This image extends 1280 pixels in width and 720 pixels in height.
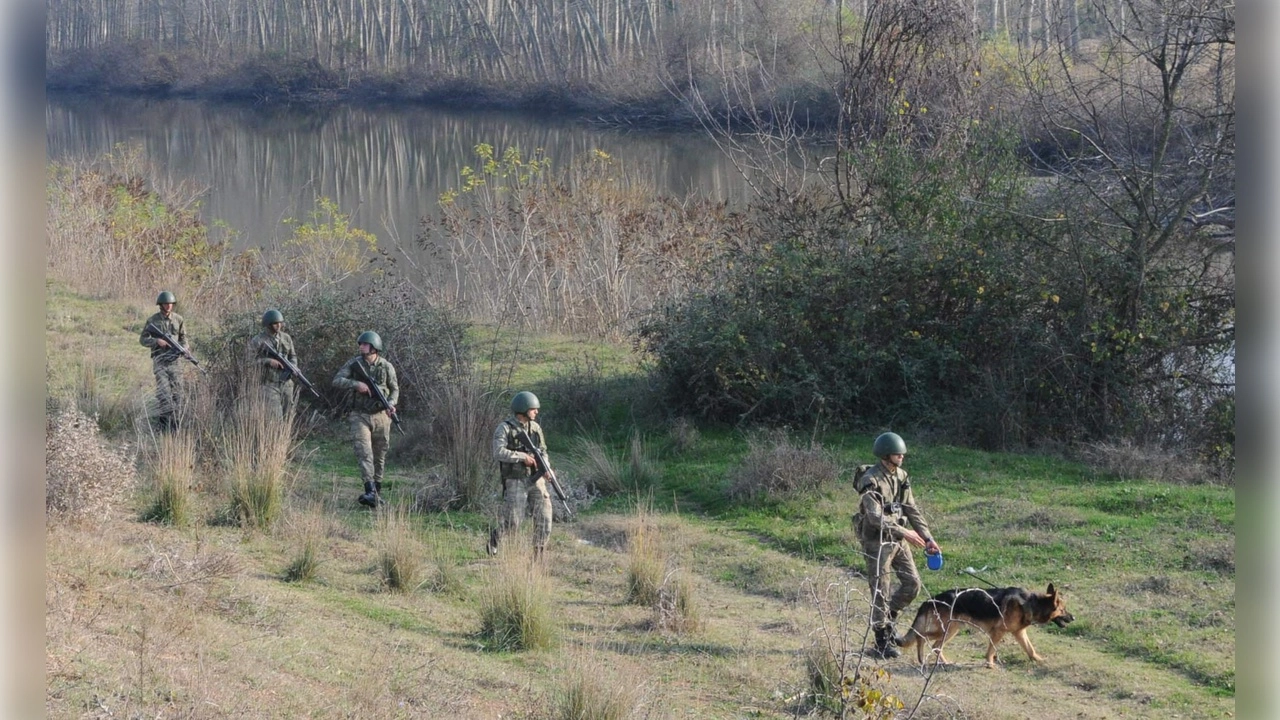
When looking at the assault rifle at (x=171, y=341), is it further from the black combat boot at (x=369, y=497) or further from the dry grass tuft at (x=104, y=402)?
the black combat boot at (x=369, y=497)

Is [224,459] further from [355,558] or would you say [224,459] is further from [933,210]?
[933,210]

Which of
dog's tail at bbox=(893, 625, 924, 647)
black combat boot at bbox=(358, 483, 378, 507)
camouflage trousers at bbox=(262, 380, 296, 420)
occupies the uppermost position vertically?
camouflage trousers at bbox=(262, 380, 296, 420)

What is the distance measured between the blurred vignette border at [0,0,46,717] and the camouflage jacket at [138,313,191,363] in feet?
40.5

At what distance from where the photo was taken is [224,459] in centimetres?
1160

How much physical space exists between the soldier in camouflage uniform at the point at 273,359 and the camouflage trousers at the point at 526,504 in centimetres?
433

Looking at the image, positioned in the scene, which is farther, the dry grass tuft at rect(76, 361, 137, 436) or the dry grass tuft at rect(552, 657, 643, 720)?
the dry grass tuft at rect(76, 361, 137, 436)

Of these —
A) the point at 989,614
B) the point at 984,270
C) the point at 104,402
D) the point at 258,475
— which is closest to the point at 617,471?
the point at 258,475

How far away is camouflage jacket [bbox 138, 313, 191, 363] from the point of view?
14352 millimetres

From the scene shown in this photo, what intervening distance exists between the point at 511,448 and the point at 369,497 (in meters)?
2.58

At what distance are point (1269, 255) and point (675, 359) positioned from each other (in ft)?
42.1

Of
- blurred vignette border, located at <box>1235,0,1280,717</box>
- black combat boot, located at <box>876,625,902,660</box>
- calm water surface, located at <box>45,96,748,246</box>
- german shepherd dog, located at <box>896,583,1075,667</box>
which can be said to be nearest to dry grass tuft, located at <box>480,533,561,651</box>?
black combat boot, located at <box>876,625,902,660</box>

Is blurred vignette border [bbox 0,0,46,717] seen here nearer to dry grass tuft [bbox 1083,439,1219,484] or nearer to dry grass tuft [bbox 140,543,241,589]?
dry grass tuft [bbox 140,543,241,589]

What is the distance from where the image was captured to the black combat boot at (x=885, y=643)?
8398 millimetres

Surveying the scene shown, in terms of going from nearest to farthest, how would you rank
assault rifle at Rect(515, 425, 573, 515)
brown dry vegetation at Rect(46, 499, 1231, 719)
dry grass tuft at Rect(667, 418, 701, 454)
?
brown dry vegetation at Rect(46, 499, 1231, 719)
assault rifle at Rect(515, 425, 573, 515)
dry grass tuft at Rect(667, 418, 701, 454)
